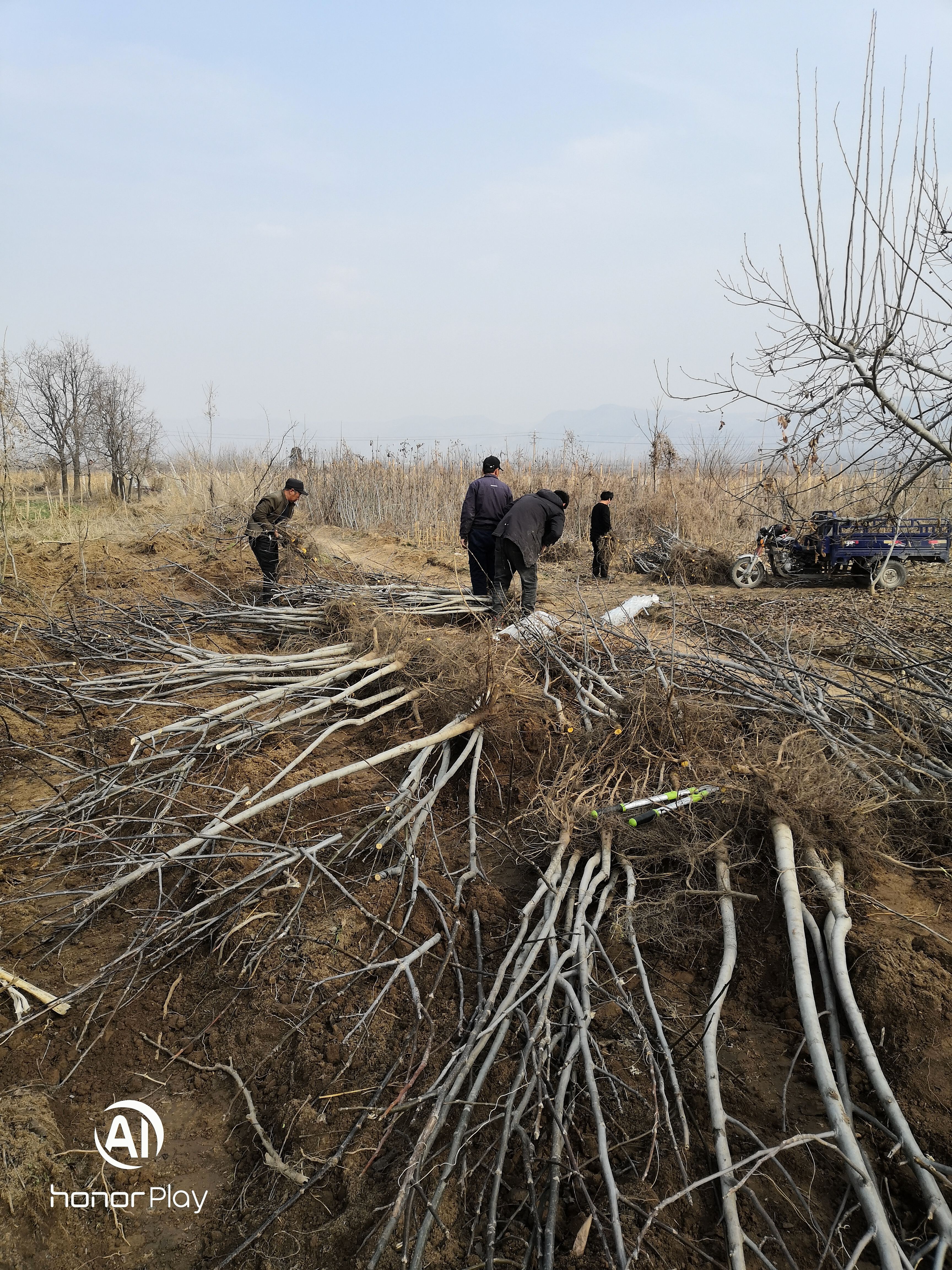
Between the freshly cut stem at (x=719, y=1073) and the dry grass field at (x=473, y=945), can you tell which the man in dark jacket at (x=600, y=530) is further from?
the freshly cut stem at (x=719, y=1073)

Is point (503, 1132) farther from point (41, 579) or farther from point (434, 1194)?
point (41, 579)

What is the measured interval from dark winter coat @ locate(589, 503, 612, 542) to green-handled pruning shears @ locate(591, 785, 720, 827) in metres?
8.06

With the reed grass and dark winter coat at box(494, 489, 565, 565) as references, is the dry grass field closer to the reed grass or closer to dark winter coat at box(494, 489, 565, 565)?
dark winter coat at box(494, 489, 565, 565)

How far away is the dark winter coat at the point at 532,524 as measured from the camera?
21.1ft

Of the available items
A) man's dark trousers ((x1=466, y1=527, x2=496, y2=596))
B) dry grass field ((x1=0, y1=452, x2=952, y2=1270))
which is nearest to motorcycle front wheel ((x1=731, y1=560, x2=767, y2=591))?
man's dark trousers ((x1=466, y1=527, x2=496, y2=596))

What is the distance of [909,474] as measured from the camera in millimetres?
4023

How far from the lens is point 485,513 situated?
275 inches

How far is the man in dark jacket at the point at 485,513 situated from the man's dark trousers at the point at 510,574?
0.47 ft

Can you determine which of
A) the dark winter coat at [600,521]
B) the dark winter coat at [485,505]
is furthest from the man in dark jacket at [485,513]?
the dark winter coat at [600,521]

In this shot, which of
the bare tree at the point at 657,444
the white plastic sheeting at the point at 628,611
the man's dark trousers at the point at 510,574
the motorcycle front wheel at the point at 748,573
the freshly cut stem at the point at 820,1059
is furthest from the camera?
the bare tree at the point at 657,444

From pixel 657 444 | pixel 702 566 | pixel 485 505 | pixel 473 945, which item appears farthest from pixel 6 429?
pixel 657 444

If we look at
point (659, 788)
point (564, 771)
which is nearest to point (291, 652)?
point (564, 771)

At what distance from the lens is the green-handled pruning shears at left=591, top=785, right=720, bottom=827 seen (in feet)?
10.4

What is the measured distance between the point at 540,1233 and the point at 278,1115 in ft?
3.39
